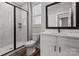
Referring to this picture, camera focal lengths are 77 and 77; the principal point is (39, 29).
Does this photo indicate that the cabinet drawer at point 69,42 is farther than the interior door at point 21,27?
No

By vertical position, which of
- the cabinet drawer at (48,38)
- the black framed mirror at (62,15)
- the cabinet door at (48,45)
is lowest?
the cabinet door at (48,45)

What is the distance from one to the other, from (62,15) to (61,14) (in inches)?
1.1

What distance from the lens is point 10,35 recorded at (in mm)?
1502

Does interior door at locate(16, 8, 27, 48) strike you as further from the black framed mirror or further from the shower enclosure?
the black framed mirror

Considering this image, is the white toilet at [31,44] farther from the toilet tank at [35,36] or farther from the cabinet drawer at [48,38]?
the cabinet drawer at [48,38]

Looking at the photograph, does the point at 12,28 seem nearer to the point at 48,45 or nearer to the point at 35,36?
the point at 35,36

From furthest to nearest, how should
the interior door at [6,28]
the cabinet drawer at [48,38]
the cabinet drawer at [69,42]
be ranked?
the interior door at [6,28]
the cabinet drawer at [48,38]
the cabinet drawer at [69,42]

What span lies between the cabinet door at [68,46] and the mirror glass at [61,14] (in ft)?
1.15

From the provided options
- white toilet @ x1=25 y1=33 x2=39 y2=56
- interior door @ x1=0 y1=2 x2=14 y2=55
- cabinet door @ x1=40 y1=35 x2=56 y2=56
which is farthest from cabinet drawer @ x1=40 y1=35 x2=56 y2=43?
interior door @ x1=0 y1=2 x2=14 y2=55

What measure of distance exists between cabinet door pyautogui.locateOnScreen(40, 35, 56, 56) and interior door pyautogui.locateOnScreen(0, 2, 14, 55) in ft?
1.95

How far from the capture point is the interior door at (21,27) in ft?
4.61

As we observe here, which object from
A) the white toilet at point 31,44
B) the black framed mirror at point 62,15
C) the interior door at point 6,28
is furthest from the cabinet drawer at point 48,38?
the interior door at point 6,28

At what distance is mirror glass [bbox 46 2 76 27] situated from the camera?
1.35 m

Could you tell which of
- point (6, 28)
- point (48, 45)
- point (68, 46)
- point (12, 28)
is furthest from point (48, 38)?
point (6, 28)
